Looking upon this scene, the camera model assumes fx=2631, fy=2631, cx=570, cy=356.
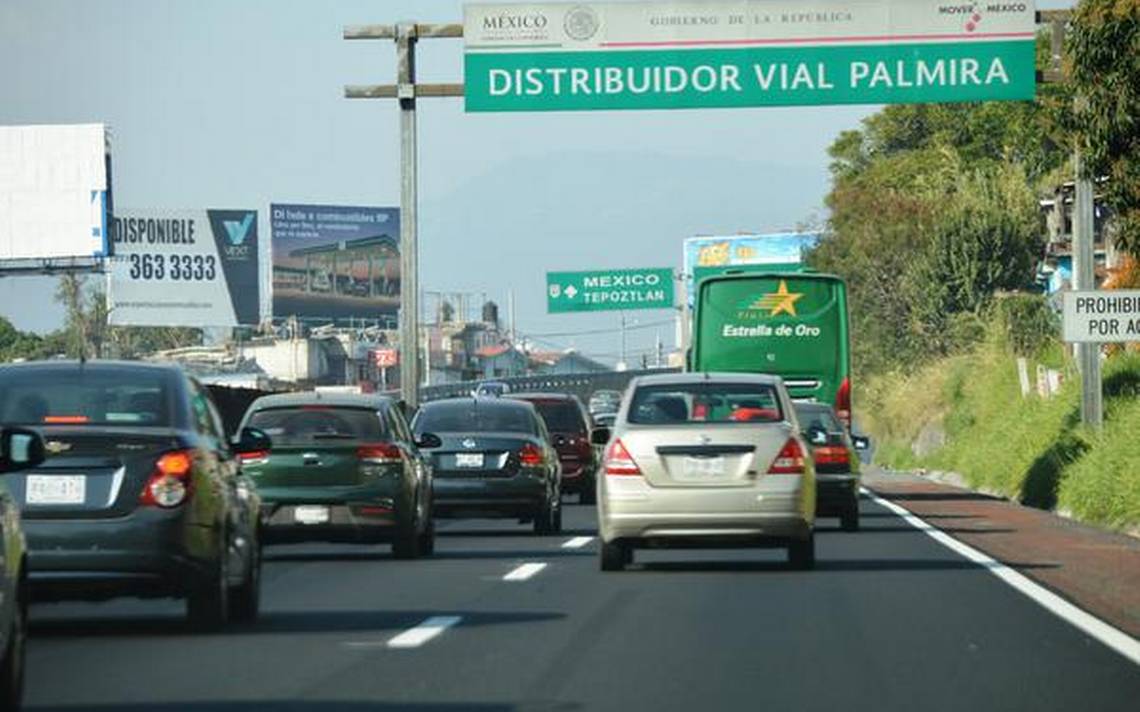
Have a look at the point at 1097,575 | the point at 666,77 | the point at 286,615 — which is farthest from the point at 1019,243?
the point at 286,615

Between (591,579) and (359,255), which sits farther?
(359,255)

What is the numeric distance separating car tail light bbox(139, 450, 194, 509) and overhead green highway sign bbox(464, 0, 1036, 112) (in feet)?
80.3

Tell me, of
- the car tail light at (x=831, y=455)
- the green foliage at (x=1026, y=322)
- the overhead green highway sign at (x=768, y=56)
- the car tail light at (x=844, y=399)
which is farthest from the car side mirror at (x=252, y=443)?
the green foliage at (x=1026, y=322)

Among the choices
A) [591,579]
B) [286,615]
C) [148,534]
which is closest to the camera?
[148,534]

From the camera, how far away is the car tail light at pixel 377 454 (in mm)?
24031

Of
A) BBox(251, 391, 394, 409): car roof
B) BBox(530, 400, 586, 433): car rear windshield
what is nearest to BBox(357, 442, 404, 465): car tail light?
BBox(251, 391, 394, 409): car roof

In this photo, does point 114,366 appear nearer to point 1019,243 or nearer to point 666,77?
point 666,77

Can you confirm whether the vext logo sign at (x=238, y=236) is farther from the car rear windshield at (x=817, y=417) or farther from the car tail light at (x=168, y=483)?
the car tail light at (x=168, y=483)

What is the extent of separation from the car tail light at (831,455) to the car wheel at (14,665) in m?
20.7

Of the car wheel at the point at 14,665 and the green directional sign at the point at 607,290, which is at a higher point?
the green directional sign at the point at 607,290

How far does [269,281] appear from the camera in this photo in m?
122

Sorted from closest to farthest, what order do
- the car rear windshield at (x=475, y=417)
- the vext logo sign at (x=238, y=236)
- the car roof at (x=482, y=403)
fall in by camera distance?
the car rear windshield at (x=475, y=417), the car roof at (x=482, y=403), the vext logo sign at (x=238, y=236)

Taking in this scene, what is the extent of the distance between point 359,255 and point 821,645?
4310 inches

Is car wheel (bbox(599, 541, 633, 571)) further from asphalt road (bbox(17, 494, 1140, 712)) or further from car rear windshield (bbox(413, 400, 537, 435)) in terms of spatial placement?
car rear windshield (bbox(413, 400, 537, 435))
